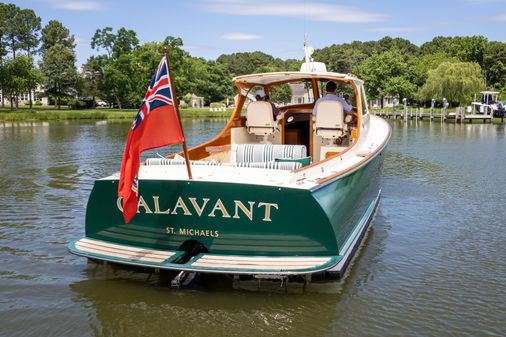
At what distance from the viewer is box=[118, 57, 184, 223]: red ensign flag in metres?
6.03

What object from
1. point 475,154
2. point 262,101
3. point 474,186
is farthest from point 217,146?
point 475,154

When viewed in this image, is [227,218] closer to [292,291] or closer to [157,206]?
[157,206]

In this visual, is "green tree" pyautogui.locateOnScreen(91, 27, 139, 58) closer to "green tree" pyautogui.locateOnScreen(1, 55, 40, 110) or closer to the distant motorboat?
"green tree" pyautogui.locateOnScreen(1, 55, 40, 110)

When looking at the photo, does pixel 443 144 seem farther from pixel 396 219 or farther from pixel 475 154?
pixel 396 219

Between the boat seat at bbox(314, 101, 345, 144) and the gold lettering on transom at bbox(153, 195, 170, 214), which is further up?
the boat seat at bbox(314, 101, 345, 144)

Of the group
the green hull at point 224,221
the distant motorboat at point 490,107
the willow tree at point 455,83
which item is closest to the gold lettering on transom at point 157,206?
the green hull at point 224,221

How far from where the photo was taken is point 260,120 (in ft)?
36.0

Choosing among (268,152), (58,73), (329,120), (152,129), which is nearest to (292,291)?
(152,129)

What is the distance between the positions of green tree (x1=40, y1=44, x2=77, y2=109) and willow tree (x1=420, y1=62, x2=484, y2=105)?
54888 mm

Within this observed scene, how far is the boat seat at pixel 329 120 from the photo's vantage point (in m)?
9.99

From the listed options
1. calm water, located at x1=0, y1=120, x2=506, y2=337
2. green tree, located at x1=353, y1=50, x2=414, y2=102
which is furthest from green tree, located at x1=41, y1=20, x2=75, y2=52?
calm water, located at x1=0, y1=120, x2=506, y2=337

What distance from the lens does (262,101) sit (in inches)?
430

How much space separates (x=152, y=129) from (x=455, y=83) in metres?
60.1

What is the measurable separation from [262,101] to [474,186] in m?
7.10
